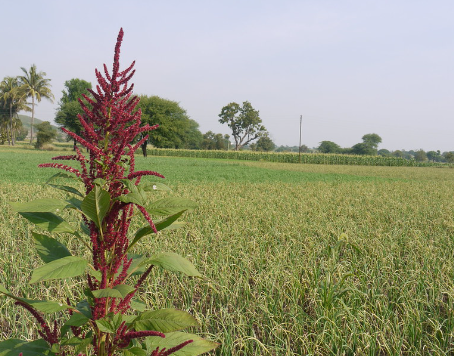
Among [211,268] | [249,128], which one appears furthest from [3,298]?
[249,128]

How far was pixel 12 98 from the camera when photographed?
74.0 m

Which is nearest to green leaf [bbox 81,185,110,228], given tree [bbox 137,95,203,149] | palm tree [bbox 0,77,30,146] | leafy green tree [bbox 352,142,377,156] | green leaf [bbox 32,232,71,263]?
green leaf [bbox 32,232,71,263]

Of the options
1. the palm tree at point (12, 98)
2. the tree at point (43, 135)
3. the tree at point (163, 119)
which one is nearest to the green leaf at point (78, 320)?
the tree at point (163, 119)

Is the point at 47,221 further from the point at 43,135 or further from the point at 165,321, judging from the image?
the point at 43,135

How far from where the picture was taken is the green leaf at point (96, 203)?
1.40 meters

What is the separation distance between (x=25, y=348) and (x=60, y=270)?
0.56 meters

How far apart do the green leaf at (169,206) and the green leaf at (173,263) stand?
0.82 feet

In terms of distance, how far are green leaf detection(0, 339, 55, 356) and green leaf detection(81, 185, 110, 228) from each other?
0.69 m

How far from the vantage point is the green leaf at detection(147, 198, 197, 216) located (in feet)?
5.07

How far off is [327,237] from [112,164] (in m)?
5.81

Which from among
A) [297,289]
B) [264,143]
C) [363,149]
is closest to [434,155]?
[363,149]

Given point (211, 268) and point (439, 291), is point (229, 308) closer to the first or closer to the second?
point (211, 268)

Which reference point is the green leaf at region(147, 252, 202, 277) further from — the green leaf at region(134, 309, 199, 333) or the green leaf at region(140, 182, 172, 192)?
the green leaf at region(140, 182, 172, 192)

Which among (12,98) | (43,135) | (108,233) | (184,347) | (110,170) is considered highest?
(12,98)
